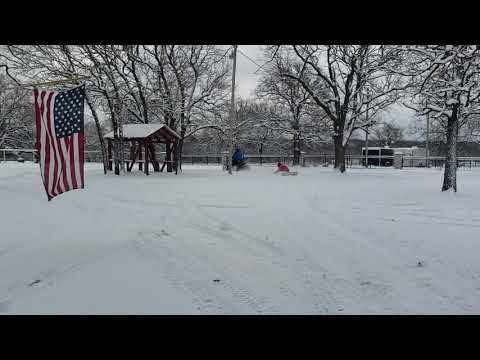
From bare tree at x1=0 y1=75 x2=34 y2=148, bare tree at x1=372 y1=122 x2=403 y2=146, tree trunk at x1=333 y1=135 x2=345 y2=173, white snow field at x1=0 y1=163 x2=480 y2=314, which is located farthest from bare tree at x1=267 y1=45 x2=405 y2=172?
bare tree at x1=372 y1=122 x2=403 y2=146

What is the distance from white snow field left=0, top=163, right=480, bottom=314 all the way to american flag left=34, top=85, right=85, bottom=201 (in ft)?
4.05

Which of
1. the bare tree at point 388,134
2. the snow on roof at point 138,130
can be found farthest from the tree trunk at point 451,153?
the bare tree at point 388,134

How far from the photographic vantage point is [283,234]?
6.71 m

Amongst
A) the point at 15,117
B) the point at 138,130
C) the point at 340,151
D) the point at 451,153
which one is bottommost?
the point at 451,153

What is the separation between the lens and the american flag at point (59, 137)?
448 centimetres

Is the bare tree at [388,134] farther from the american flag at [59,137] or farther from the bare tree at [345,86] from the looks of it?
the american flag at [59,137]

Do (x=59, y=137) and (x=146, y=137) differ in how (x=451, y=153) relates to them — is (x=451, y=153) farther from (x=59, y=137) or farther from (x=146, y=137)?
(x=146, y=137)

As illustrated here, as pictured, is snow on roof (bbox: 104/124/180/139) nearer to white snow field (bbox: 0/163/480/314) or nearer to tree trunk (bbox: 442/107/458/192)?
white snow field (bbox: 0/163/480/314)

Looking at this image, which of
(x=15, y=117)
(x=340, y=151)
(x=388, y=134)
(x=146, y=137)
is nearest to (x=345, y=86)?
(x=340, y=151)

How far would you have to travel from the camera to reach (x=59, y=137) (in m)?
4.66

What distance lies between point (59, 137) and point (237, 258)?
3052 mm

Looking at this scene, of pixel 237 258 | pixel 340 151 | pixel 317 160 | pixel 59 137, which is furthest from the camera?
pixel 317 160

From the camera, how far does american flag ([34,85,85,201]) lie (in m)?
4.48
